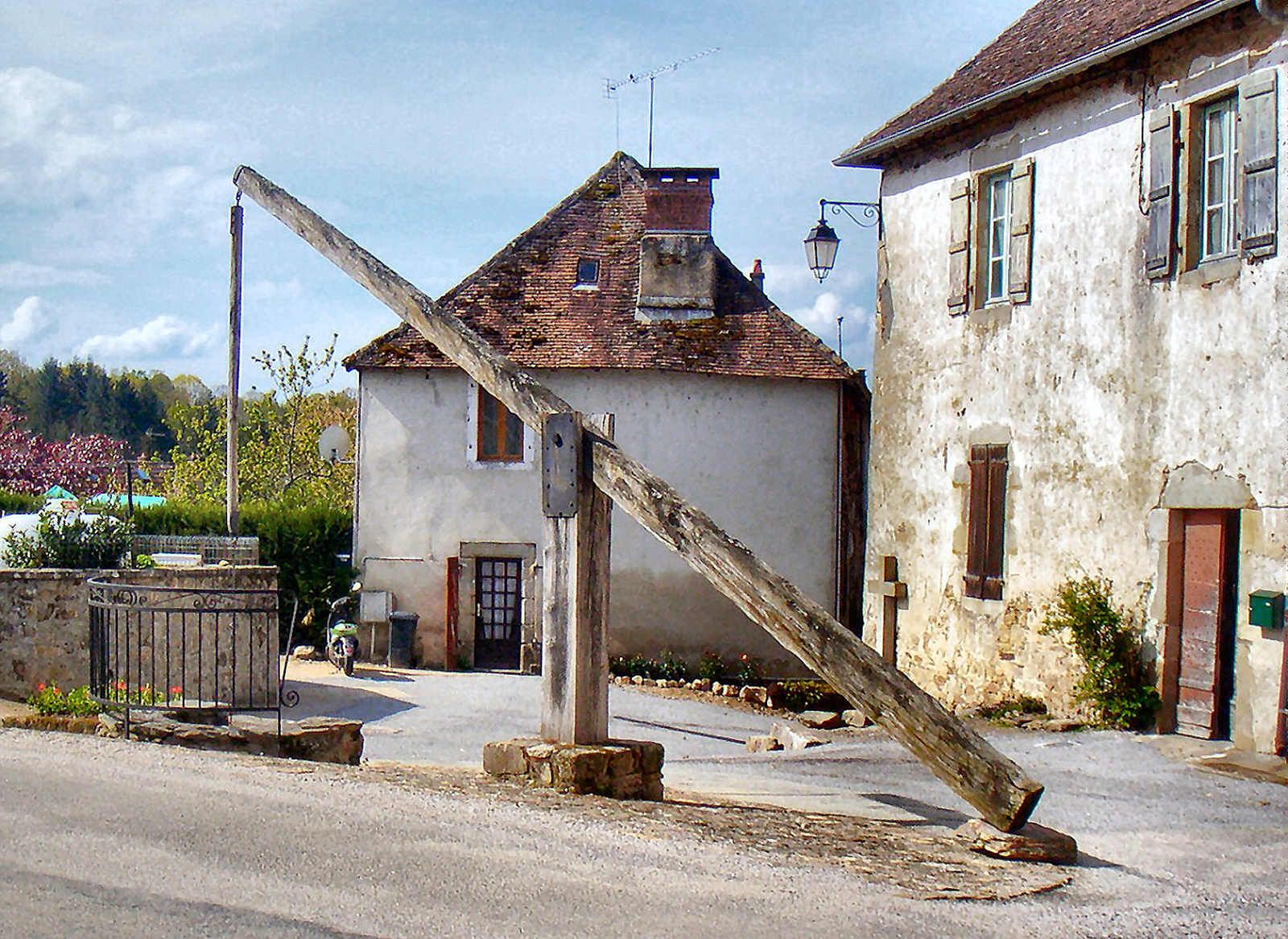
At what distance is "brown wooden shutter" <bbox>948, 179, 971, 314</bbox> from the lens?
1507 cm

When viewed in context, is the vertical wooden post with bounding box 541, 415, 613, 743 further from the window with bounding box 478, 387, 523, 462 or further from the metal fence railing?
the window with bounding box 478, 387, 523, 462

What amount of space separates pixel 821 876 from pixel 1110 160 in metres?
9.06

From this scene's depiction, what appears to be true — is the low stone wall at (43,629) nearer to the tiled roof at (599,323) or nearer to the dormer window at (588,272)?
the tiled roof at (599,323)

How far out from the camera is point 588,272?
22.9m

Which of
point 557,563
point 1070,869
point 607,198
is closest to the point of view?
point 1070,869

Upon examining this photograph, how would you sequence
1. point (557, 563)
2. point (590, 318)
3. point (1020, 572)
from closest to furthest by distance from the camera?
point (557, 563), point (1020, 572), point (590, 318)

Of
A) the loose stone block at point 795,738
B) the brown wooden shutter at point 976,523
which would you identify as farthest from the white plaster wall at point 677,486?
the brown wooden shutter at point 976,523

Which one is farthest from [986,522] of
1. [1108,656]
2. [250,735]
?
[250,735]

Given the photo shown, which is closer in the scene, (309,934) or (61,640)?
(309,934)

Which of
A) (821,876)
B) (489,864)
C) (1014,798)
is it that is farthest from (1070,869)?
(489,864)

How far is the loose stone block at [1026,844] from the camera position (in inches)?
257

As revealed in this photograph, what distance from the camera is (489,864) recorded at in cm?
583

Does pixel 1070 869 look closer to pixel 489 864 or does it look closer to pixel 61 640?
pixel 489 864

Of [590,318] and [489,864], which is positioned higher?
[590,318]
